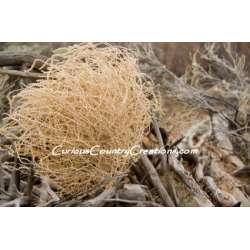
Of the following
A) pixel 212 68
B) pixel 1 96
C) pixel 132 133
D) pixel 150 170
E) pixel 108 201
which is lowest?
pixel 108 201

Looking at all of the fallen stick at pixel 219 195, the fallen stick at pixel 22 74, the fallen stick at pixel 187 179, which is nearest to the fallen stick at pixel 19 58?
the fallen stick at pixel 22 74

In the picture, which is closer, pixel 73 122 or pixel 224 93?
pixel 73 122

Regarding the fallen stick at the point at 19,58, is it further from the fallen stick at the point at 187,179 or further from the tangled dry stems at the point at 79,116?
the fallen stick at the point at 187,179

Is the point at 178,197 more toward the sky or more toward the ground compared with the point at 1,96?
more toward the ground

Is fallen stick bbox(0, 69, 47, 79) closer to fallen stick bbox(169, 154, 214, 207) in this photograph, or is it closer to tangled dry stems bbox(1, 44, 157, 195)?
tangled dry stems bbox(1, 44, 157, 195)

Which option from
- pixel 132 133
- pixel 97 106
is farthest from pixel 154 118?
pixel 97 106

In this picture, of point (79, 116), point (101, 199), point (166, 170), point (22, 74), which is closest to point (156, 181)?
point (166, 170)

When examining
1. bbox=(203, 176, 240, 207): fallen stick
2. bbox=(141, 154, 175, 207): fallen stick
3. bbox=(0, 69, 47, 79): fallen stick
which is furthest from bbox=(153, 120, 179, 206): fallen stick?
bbox=(0, 69, 47, 79): fallen stick
